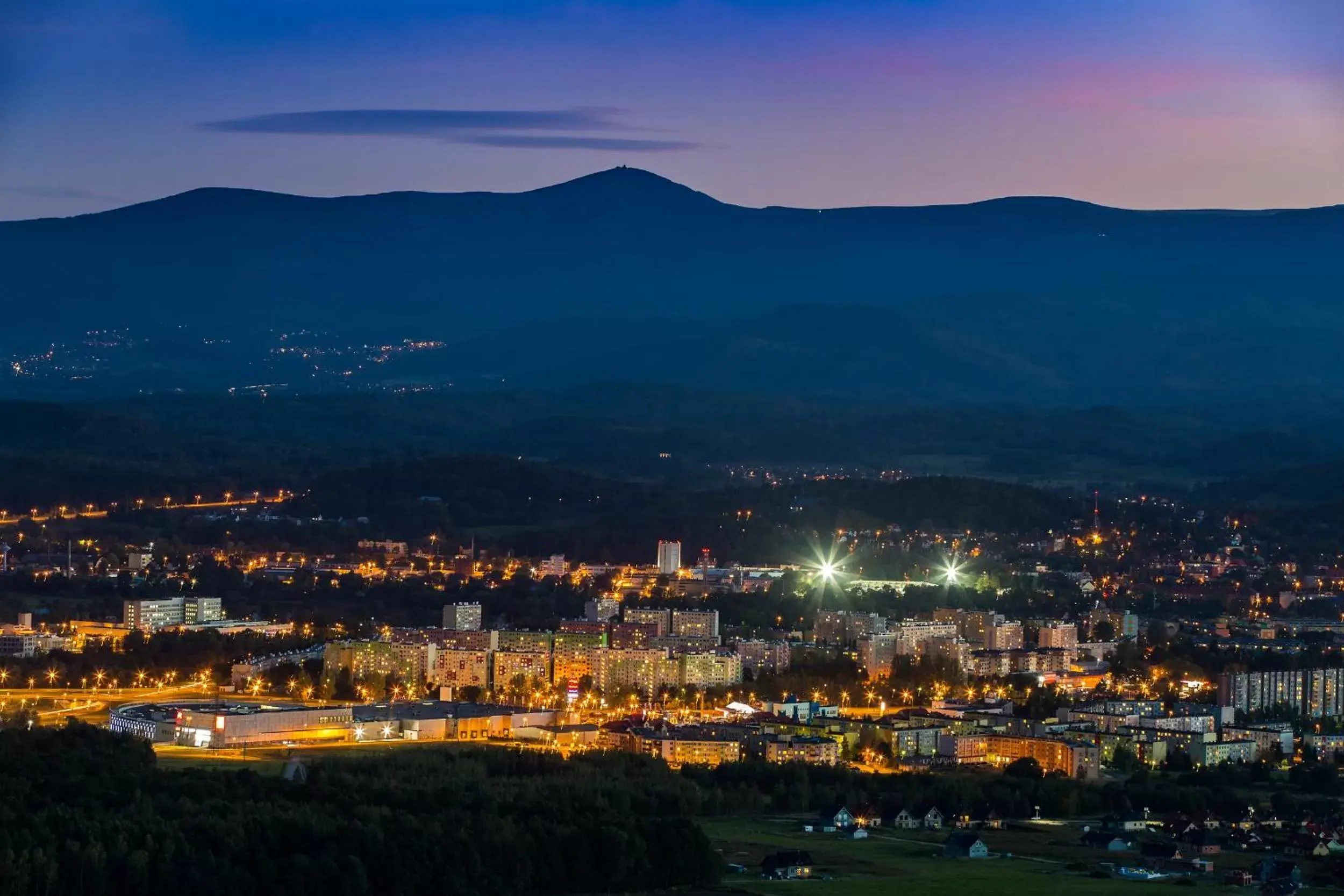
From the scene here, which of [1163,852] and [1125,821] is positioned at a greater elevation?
[1125,821]

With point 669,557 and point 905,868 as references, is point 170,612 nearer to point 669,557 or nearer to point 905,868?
point 669,557

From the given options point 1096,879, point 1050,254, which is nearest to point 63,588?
point 1096,879

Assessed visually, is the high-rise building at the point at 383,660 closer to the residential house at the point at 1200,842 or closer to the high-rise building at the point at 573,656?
the high-rise building at the point at 573,656

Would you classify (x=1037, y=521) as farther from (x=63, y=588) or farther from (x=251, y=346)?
(x=251, y=346)

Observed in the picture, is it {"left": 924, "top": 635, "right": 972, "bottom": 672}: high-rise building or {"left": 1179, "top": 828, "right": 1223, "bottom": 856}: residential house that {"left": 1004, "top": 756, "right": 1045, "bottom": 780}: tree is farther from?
{"left": 924, "top": 635, "right": 972, "bottom": 672}: high-rise building

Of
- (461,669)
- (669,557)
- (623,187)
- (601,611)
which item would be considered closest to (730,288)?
(623,187)

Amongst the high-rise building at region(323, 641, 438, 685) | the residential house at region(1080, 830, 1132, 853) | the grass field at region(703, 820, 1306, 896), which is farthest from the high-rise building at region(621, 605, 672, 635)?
the residential house at region(1080, 830, 1132, 853)

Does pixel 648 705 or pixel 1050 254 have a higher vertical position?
pixel 1050 254
